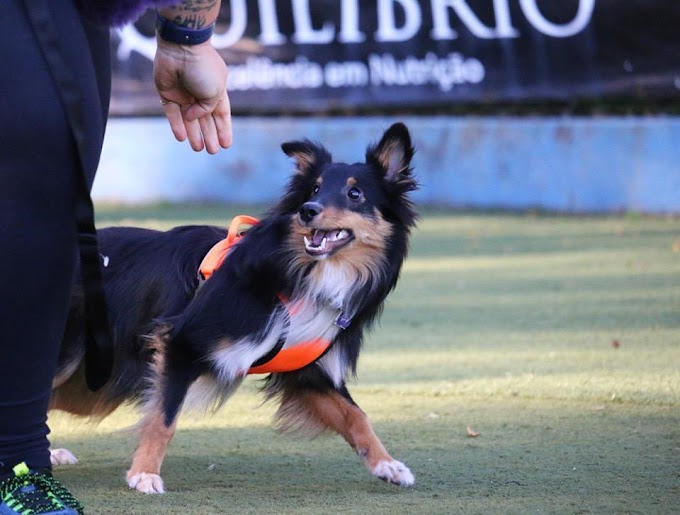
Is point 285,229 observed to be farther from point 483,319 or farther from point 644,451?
point 483,319

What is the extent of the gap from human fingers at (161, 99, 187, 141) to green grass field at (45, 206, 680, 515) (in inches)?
42.1

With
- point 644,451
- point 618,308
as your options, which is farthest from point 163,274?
point 618,308

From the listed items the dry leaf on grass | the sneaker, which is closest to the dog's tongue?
the dry leaf on grass

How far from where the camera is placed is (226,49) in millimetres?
12117

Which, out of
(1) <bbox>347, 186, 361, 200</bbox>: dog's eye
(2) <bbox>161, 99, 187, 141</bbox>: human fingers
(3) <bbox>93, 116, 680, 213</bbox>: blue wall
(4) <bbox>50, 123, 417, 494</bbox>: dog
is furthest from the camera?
(3) <bbox>93, 116, 680, 213</bbox>: blue wall

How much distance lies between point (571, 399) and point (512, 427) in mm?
546

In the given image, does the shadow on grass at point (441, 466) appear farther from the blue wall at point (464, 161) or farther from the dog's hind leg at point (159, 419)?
the blue wall at point (464, 161)

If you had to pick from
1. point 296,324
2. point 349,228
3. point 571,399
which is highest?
point 349,228

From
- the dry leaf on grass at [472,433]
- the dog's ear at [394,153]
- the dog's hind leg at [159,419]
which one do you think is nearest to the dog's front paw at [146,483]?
the dog's hind leg at [159,419]

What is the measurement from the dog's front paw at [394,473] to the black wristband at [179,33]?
1.59 m

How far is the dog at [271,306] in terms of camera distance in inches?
140

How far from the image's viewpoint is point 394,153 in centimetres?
400

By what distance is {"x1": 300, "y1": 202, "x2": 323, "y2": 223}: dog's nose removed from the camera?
376cm

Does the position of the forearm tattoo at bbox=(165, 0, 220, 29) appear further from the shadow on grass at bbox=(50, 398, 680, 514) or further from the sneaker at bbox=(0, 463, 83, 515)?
the shadow on grass at bbox=(50, 398, 680, 514)
